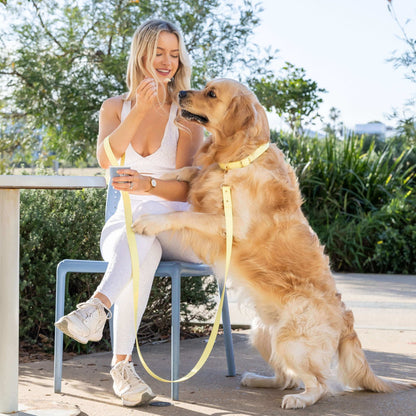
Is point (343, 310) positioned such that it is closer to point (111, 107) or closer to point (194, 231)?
point (194, 231)

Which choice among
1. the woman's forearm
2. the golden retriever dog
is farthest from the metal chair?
the woman's forearm

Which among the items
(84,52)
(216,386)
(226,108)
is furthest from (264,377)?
(84,52)

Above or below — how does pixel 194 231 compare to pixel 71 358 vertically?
above

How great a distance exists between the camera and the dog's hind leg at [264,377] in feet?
10.1

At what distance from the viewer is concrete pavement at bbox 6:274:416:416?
2750mm

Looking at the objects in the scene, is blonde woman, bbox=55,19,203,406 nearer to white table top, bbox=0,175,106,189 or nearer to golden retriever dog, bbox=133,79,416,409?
golden retriever dog, bbox=133,79,416,409

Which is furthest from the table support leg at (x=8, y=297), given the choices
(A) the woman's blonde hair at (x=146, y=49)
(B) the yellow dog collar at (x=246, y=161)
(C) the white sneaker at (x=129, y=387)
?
(A) the woman's blonde hair at (x=146, y=49)

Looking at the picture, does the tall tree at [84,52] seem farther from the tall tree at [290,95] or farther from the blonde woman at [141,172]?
the blonde woman at [141,172]

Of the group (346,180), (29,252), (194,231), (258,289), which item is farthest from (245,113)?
(346,180)

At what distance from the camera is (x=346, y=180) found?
355 inches

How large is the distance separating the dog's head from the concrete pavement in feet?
4.01

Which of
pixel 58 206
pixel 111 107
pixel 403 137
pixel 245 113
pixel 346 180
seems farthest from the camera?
pixel 403 137

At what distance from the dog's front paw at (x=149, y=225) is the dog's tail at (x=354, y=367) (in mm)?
959

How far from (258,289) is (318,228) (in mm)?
5638
